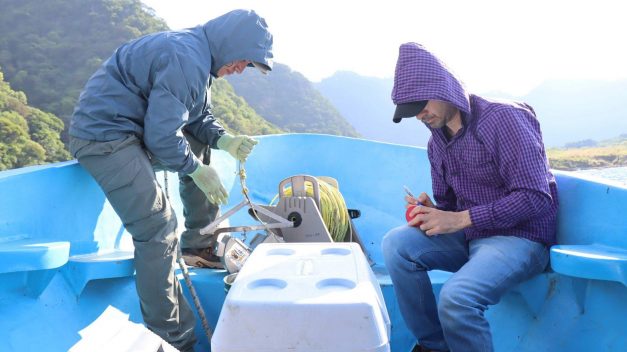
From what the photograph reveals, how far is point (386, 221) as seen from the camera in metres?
3.90

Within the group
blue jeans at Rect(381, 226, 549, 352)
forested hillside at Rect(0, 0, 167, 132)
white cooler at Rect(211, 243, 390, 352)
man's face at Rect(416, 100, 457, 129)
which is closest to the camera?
white cooler at Rect(211, 243, 390, 352)

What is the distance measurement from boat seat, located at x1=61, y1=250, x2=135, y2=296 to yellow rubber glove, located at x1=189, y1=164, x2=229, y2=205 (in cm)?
45

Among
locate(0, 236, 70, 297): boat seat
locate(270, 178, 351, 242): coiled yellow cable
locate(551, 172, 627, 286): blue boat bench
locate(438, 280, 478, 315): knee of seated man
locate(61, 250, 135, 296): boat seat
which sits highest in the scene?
locate(551, 172, 627, 286): blue boat bench

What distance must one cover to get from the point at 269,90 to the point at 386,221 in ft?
90.5

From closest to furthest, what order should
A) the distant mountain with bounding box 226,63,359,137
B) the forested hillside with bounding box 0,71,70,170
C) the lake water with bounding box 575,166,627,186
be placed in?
the lake water with bounding box 575,166,627,186 < the forested hillside with bounding box 0,71,70,170 < the distant mountain with bounding box 226,63,359,137

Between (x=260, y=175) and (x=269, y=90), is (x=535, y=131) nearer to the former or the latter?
(x=260, y=175)

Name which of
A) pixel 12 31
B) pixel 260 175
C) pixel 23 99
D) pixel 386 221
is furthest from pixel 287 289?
pixel 12 31

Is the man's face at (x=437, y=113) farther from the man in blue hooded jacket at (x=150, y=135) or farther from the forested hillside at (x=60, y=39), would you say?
the forested hillside at (x=60, y=39)

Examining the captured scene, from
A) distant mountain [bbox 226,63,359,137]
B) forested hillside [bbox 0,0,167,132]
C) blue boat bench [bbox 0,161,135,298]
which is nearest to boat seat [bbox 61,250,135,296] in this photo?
blue boat bench [bbox 0,161,135,298]

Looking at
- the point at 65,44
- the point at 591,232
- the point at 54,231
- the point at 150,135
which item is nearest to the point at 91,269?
the point at 54,231

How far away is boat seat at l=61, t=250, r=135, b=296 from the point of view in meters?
2.08

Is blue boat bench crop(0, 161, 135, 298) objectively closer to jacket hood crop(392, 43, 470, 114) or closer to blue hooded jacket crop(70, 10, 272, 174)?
blue hooded jacket crop(70, 10, 272, 174)

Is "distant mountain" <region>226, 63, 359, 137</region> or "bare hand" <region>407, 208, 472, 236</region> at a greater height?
"bare hand" <region>407, 208, 472, 236</region>

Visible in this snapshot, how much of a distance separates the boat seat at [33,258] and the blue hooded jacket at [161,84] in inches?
18.1
